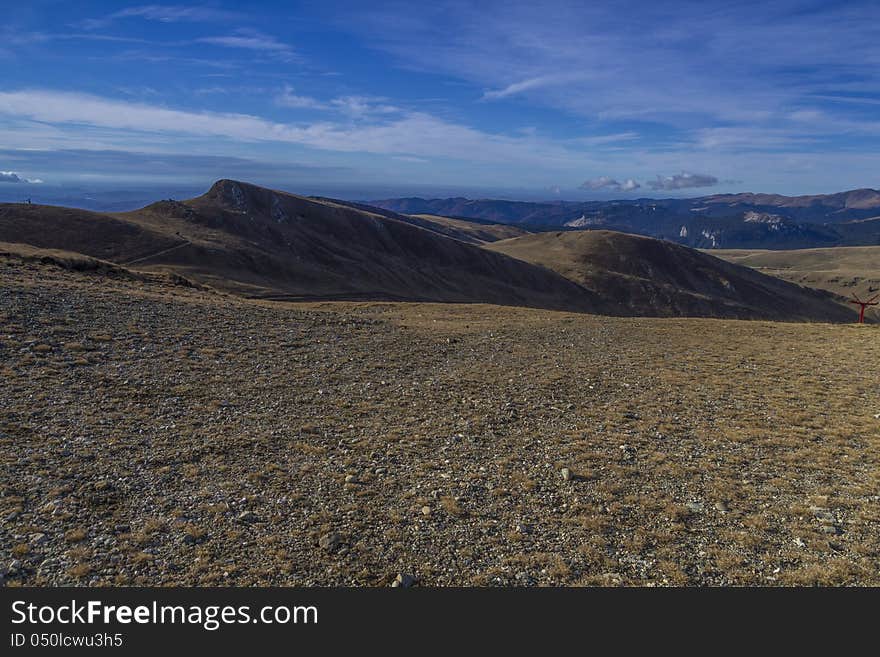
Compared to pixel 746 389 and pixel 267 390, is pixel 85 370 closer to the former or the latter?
pixel 267 390

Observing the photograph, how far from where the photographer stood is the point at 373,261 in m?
117

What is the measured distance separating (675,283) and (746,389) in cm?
15571

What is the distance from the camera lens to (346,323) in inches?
1303

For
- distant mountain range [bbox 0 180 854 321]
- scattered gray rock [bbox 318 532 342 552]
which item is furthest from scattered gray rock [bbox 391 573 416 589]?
distant mountain range [bbox 0 180 854 321]

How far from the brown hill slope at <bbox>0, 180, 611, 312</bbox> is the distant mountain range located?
33 cm

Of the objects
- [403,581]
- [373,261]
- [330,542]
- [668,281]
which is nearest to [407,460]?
[330,542]

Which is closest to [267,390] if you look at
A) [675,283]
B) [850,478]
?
[850,478]

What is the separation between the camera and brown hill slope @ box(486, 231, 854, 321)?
144000 millimetres

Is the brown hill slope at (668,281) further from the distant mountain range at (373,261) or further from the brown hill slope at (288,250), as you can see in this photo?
the brown hill slope at (288,250)

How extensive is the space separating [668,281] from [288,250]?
12174cm

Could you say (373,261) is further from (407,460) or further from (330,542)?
(330,542)

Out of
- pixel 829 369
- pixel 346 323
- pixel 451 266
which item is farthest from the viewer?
pixel 451 266

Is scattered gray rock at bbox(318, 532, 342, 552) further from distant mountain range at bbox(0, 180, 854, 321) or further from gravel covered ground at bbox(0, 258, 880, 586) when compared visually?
distant mountain range at bbox(0, 180, 854, 321)

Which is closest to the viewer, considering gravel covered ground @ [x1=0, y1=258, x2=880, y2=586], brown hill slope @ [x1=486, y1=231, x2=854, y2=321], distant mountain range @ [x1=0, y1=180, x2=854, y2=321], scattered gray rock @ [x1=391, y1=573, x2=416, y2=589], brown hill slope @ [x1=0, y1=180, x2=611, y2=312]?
scattered gray rock @ [x1=391, y1=573, x2=416, y2=589]
